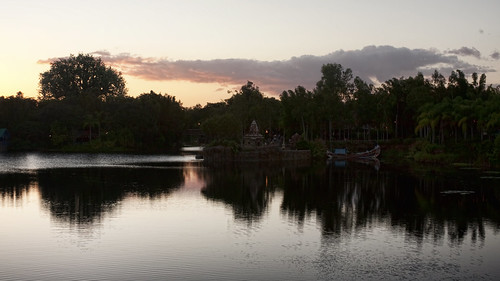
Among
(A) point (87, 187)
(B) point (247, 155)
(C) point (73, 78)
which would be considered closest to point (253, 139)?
(B) point (247, 155)

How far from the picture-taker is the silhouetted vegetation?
98375mm

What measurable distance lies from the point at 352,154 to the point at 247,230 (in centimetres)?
8564

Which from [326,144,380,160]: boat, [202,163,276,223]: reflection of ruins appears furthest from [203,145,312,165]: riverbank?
[202,163,276,223]: reflection of ruins

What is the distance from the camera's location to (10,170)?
76.0 meters

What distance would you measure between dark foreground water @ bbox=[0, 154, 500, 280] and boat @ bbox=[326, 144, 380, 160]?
4967cm

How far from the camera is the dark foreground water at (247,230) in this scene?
23.7 m

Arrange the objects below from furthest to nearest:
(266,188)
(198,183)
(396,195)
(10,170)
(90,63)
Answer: (90,63), (10,170), (198,183), (266,188), (396,195)

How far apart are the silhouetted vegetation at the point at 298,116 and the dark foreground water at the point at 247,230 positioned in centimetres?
3965

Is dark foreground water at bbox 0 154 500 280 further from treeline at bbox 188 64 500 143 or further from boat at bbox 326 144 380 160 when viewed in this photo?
boat at bbox 326 144 380 160

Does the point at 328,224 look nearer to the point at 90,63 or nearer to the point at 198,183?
the point at 198,183

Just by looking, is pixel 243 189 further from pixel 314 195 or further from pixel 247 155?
pixel 247 155

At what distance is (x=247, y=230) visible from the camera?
32.9 meters

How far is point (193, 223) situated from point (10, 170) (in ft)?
169

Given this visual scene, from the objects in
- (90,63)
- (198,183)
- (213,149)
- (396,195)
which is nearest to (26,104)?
(90,63)
